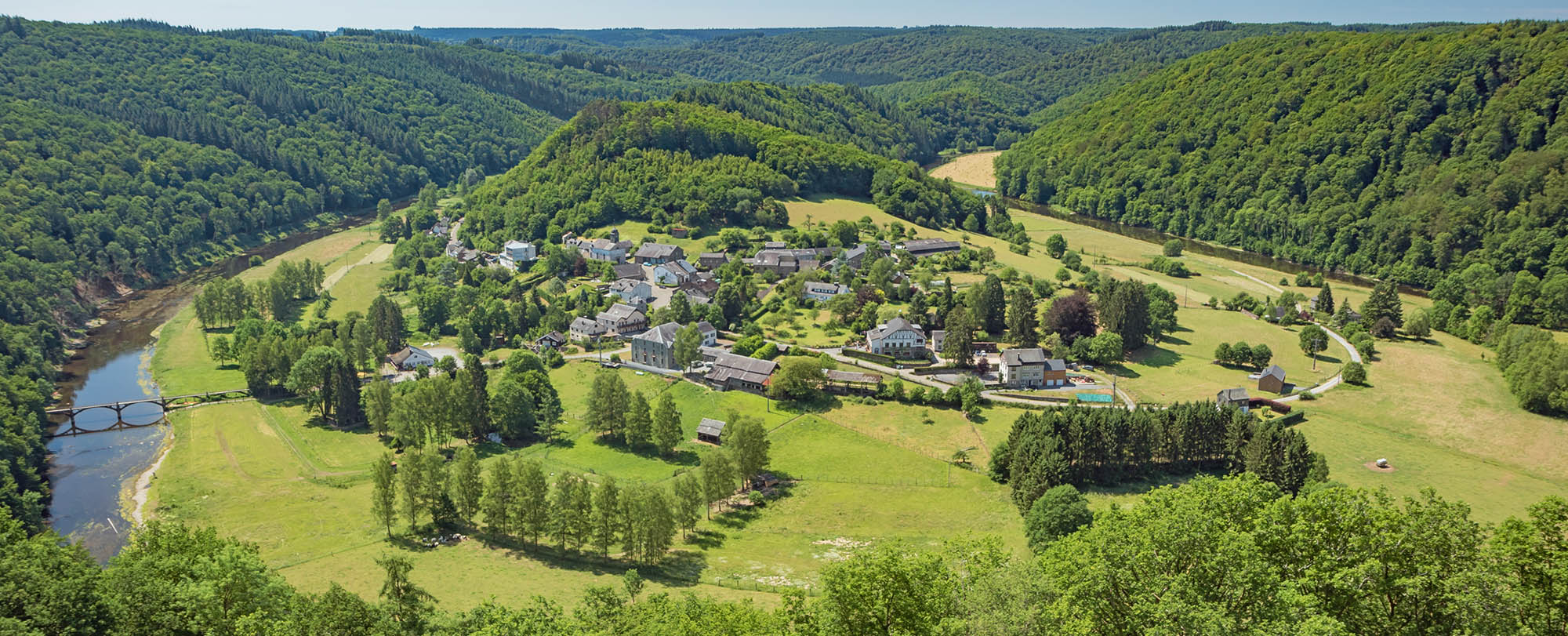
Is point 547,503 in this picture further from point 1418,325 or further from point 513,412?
point 1418,325

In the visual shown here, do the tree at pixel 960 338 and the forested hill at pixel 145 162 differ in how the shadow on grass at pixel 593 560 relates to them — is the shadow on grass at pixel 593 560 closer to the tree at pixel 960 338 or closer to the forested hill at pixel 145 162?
the forested hill at pixel 145 162

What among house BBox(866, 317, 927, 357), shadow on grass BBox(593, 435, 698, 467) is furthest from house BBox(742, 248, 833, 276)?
shadow on grass BBox(593, 435, 698, 467)

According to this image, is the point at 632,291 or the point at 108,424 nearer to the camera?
the point at 108,424

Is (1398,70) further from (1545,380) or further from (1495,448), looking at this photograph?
(1495,448)

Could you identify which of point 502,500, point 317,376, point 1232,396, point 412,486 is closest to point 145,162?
point 317,376

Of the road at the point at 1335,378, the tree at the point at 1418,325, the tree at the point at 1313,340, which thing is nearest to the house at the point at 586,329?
the road at the point at 1335,378

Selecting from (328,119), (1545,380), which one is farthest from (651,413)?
(328,119)

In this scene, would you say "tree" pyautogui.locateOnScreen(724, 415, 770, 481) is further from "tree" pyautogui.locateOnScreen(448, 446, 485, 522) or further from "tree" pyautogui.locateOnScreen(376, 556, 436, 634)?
"tree" pyautogui.locateOnScreen(376, 556, 436, 634)
